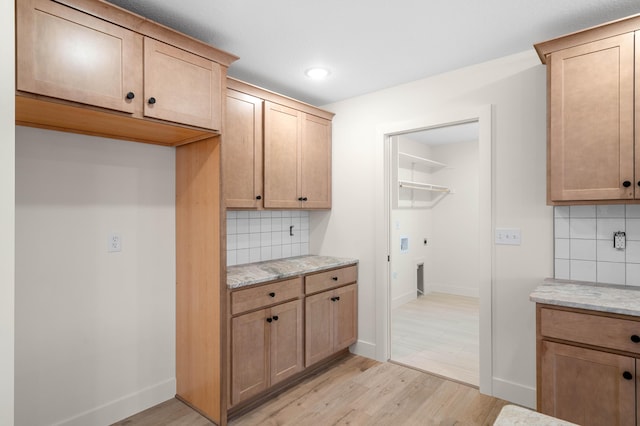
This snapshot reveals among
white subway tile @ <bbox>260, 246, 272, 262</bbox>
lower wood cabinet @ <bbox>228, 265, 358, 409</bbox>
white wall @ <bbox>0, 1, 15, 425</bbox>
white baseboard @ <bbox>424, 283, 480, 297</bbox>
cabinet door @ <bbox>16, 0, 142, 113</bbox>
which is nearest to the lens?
white wall @ <bbox>0, 1, 15, 425</bbox>

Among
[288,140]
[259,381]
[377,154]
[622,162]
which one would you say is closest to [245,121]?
[288,140]

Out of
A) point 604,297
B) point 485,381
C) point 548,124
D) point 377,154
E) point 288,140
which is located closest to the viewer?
point 604,297

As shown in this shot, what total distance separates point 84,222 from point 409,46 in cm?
235

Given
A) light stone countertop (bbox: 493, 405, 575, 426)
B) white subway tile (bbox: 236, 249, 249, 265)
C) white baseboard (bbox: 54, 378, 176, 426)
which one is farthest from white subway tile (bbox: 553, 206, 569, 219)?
white baseboard (bbox: 54, 378, 176, 426)

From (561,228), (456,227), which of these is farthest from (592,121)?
(456,227)

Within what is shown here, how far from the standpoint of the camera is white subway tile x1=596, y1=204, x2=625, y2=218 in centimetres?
211

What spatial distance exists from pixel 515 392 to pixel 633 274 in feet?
3.52

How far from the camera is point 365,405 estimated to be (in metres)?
2.43

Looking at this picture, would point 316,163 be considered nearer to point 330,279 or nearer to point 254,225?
point 254,225

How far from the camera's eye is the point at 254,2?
1843mm

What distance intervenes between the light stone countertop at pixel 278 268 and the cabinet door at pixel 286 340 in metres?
0.24

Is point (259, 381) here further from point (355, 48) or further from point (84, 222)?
point (355, 48)

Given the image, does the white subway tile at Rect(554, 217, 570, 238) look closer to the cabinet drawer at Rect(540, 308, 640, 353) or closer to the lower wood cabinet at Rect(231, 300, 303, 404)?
the cabinet drawer at Rect(540, 308, 640, 353)

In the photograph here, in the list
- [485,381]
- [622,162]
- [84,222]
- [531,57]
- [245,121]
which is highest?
[531,57]
